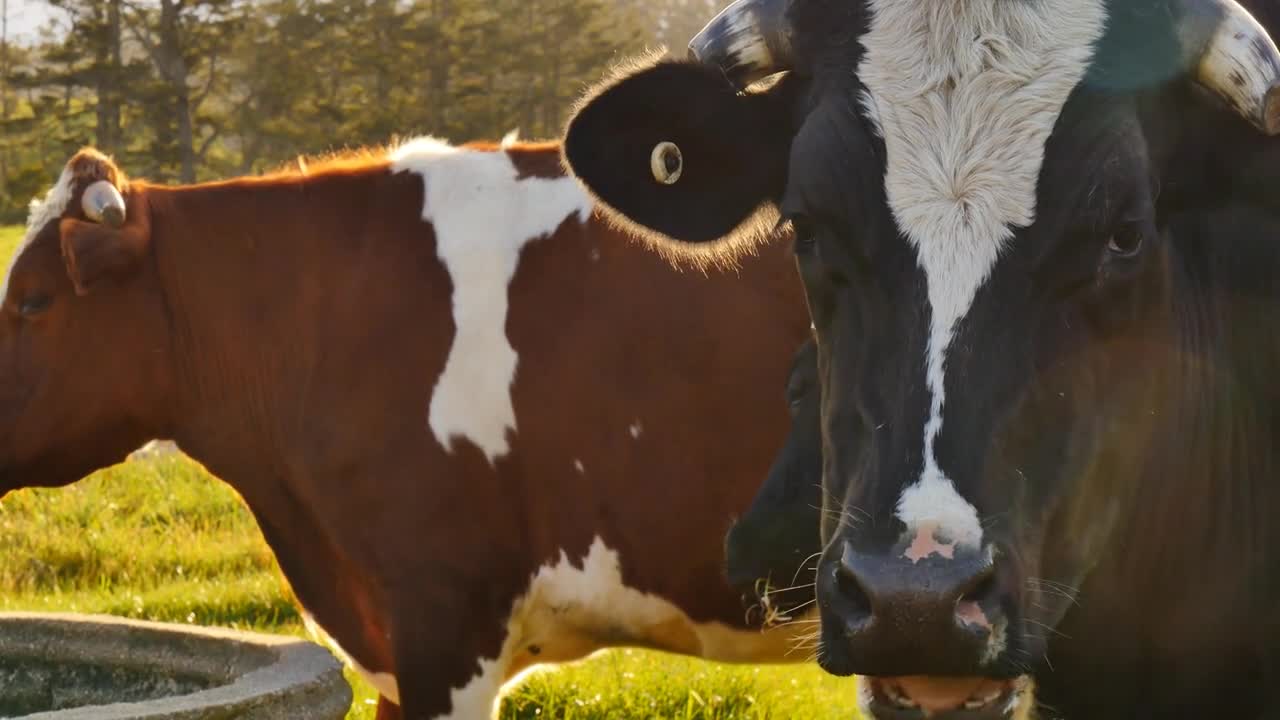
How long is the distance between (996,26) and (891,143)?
279 mm

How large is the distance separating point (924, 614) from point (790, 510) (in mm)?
1362

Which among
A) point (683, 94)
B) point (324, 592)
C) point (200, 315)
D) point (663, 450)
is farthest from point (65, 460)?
point (683, 94)

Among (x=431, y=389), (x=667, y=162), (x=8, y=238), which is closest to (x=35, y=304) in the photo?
(x=431, y=389)

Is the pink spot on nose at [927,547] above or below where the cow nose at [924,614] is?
above

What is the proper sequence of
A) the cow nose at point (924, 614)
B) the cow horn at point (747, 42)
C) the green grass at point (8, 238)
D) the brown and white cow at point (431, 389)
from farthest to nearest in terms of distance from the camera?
the green grass at point (8, 238)
the brown and white cow at point (431, 389)
the cow horn at point (747, 42)
the cow nose at point (924, 614)

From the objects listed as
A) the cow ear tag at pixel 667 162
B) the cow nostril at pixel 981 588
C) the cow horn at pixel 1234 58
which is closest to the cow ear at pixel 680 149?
the cow ear tag at pixel 667 162

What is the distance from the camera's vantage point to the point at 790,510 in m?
3.42

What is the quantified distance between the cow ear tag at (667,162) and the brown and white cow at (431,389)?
1.14m

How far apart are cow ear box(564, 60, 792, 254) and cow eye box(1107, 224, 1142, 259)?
0.82 metres

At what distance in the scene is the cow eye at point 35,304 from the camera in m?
4.88

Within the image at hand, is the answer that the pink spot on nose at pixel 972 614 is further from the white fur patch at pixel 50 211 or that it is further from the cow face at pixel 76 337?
the white fur patch at pixel 50 211

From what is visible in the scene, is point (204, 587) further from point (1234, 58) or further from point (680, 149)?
point (1234, 58)

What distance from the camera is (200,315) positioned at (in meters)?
5.00

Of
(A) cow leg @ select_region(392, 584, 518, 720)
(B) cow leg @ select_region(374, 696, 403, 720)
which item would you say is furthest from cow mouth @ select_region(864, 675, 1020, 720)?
(B) cow leg @ select_region(374, 696, 403, 720)
